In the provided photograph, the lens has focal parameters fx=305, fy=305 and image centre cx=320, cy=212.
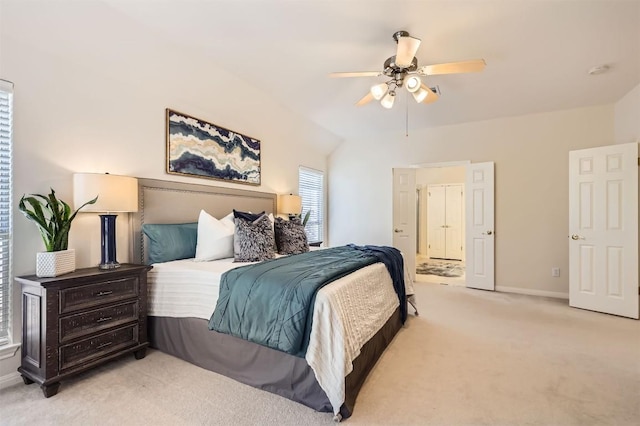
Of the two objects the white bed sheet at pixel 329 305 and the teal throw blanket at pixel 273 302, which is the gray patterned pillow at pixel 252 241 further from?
the teal throw blanket at pixel 273 302

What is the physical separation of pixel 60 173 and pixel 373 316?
265 cm

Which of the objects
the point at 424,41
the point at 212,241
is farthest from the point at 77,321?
the point at 424,41

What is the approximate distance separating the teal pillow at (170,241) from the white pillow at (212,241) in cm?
13

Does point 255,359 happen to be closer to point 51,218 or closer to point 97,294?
point 97,294

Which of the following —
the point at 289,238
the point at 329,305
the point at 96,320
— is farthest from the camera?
the point at 289,238

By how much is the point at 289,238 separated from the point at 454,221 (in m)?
5.87

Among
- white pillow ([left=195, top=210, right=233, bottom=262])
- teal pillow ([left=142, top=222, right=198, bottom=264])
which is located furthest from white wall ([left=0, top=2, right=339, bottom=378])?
white pillow ([left=195, top=210, right=233, bottom=262])

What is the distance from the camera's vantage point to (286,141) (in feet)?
16.3

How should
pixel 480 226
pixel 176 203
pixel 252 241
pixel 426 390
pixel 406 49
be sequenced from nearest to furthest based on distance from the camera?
pixel 426 390
pixel 406 49
pixel 252 241
pixel 176 203
pixel 480 226

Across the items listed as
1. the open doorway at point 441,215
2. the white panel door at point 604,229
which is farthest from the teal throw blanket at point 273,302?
the open doorway at point 441,215

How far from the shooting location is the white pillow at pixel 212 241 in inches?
115

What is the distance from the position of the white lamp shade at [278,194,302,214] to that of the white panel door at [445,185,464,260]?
16.4 feet

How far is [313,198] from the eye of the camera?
19.5ft

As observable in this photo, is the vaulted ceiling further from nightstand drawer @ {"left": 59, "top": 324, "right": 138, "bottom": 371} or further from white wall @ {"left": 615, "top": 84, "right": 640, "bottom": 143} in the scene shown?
nightstand drawer @ {"left": 59, "top": 324, "right": 138, "bottom": 371}
